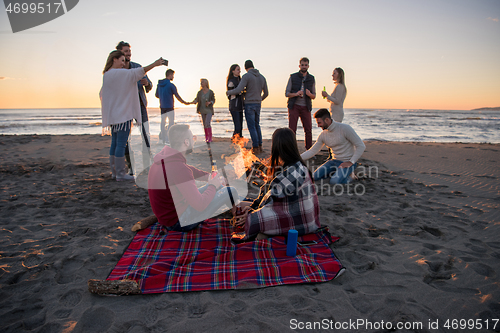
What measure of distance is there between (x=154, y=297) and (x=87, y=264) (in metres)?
0.87

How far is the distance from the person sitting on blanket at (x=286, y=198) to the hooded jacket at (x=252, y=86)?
4482 millimetres

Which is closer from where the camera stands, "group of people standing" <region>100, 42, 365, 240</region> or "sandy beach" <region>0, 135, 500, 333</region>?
"sandy beach" <region>0, 135, 500, 333</region>

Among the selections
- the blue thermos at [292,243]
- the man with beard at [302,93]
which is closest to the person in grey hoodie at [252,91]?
the man with beard at [302,93]

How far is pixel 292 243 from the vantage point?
2.55 m

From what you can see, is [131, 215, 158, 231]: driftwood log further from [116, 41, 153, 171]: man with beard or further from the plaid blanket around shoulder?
[116, 41, 153, 171]: man with beard

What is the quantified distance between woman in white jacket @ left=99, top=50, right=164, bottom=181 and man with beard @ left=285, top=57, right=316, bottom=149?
365 cm

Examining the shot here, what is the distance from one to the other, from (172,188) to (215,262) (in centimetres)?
84

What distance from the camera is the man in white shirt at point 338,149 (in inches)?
191

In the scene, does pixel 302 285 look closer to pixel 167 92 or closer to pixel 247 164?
pixel 247 164

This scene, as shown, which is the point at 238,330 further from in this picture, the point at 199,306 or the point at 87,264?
the point at 87,264

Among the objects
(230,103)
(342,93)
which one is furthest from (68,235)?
(342,93)

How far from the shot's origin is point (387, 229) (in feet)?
10.5

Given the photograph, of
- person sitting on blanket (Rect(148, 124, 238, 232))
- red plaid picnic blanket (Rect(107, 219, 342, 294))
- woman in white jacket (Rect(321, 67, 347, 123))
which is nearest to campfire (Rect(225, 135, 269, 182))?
woman in white jacket (Rect(321, 67, 347, 123))

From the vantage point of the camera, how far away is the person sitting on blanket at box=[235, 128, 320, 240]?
2.69 metres
